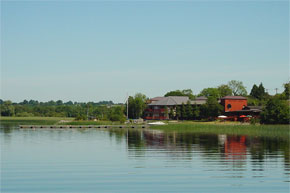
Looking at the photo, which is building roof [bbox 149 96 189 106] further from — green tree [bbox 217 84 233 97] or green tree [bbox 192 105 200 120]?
green tree [bbox 217 84 233 97]

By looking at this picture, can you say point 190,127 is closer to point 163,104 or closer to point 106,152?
point 106,152

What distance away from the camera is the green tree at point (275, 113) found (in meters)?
71.6

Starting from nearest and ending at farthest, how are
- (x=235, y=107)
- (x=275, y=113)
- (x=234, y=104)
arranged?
(x=275, y=113)
(x=234, y=104)
(x=235, y=107)

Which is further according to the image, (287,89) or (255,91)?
(255,91)

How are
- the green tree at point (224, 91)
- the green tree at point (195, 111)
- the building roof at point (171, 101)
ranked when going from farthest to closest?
the green tree at point (224, 91), the building roof at point (171, 101), the green tree at point (195, 111)

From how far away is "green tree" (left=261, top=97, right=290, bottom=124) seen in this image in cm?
7156

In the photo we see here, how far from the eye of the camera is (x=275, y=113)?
239 feet

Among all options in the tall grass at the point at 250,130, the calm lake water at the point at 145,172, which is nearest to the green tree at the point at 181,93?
the tall grass at the point at 250,130

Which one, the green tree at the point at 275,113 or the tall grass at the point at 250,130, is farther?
the green tree at the point at 275,113

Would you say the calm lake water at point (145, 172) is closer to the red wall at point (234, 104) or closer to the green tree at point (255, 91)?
the red wall at point (234, 104)

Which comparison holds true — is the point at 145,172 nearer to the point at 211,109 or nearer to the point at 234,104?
the point at 211,109

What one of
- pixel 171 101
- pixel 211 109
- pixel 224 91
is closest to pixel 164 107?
pixel 171 101

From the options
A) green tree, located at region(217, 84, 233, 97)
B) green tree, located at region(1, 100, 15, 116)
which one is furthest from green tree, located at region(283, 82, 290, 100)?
green tree, located at region(1, 100, 15, 116)

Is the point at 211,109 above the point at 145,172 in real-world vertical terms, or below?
above
